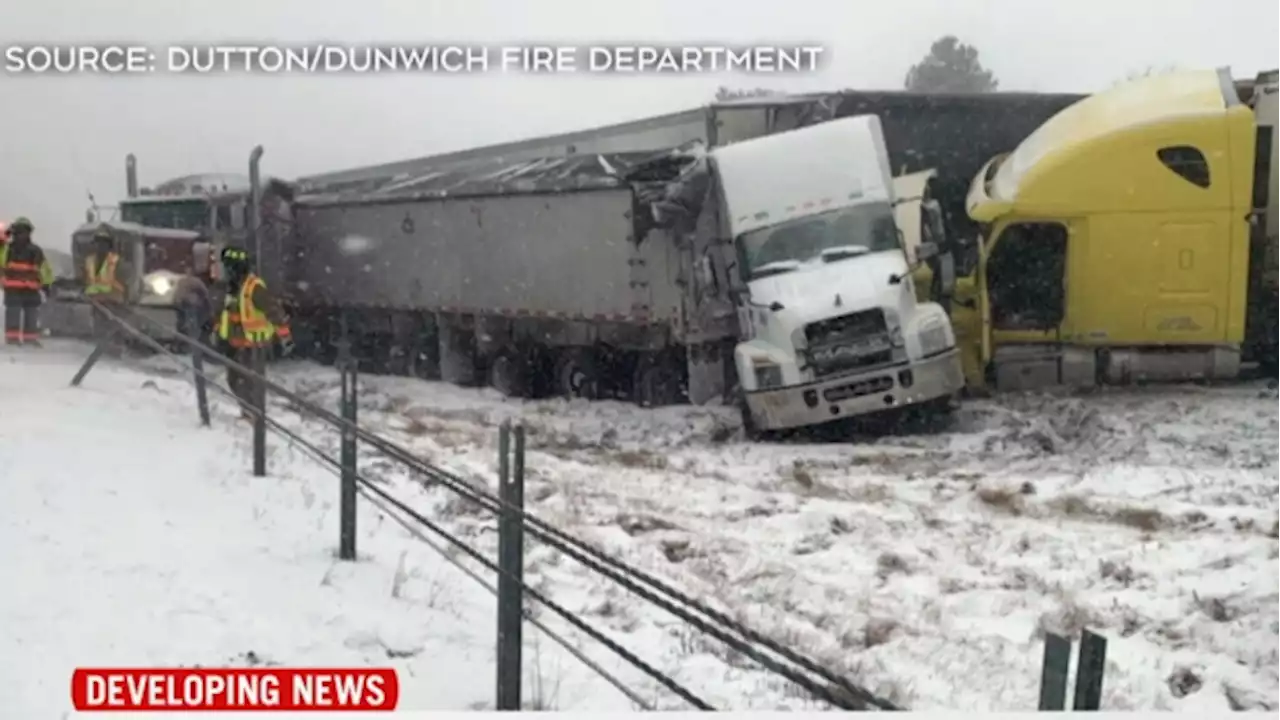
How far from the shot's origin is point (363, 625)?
4.10 metres

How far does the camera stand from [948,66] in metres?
4.25

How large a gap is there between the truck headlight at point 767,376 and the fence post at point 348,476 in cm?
430

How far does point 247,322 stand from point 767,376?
140 inches

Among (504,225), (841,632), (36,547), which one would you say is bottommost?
(841,632)

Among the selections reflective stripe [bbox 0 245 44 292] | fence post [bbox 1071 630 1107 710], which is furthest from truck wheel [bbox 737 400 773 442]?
fence post [bbox 1071 630 1107 710]

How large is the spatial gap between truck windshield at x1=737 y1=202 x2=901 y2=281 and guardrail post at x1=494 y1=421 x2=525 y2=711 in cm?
596

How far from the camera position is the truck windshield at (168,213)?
4629 millimetres

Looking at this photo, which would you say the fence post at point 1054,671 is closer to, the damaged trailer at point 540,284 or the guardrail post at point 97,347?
the damaged trailer at point 540,284

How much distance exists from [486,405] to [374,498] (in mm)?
2490

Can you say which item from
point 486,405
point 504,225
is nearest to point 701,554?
point 486,405

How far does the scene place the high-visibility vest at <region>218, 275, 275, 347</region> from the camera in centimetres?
668

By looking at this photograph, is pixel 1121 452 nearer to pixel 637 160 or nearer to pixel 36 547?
pixel 637 160

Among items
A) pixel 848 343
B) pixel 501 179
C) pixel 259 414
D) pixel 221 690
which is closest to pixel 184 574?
pixel 221 690

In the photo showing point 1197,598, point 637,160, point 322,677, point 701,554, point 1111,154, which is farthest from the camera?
point 1111,154
